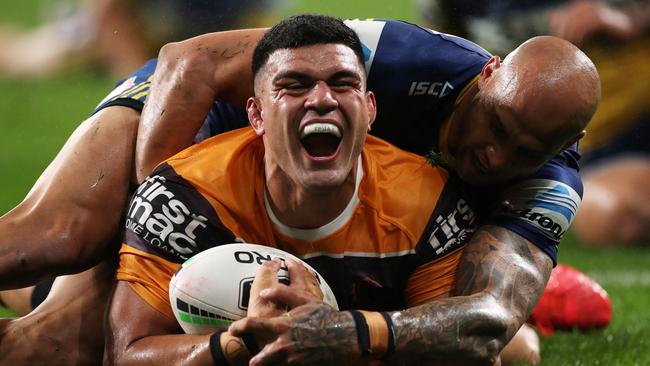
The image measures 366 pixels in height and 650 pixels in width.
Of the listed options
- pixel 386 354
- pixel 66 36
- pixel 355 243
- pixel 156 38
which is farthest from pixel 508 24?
pixel 66 36

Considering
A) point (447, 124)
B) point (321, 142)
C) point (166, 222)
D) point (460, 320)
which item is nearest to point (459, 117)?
point (447, 124)

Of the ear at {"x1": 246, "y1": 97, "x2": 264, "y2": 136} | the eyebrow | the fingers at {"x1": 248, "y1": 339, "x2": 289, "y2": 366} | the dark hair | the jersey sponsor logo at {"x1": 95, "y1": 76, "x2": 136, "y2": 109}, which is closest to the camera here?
the fingers at {"x1": 248, "y1": 339, "x2": 289, "y2": 366}

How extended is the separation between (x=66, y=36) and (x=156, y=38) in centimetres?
221

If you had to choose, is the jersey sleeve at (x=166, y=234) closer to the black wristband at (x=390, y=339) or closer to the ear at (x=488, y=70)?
the black wristband at (x=390, y=339)

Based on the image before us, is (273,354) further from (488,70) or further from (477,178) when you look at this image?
(488,70)

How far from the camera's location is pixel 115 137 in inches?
203

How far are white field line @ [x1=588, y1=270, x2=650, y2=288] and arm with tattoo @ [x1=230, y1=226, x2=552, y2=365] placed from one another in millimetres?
3147

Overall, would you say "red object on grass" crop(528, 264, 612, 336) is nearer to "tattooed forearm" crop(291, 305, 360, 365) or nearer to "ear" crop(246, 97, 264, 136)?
"ear" crop(246, 97, 264, 136)

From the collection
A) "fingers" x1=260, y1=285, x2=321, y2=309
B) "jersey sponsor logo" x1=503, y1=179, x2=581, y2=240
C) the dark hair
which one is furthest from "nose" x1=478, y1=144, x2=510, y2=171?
"fingers" x1=260, y1=285, x2=321, y2=309

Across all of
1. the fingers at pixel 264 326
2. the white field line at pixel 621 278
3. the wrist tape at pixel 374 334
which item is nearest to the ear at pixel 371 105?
the wrist tape at pixel 374 334

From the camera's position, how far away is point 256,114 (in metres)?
4.68

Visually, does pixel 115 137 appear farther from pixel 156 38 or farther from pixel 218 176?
pixel 156 38

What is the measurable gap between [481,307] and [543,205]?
77cm

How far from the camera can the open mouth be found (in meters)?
4.37
